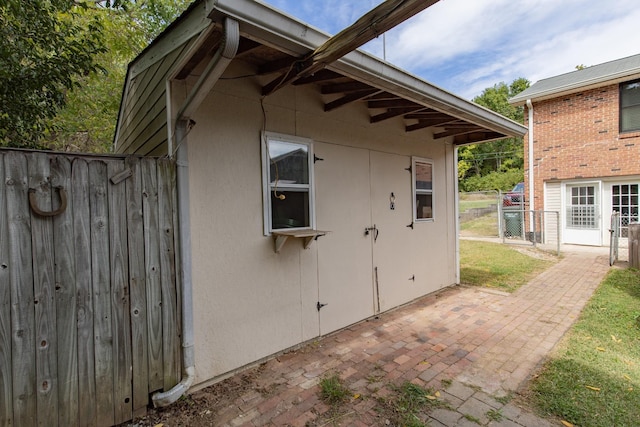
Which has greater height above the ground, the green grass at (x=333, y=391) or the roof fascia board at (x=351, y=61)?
the roof fascia board at (x=351, y=61)

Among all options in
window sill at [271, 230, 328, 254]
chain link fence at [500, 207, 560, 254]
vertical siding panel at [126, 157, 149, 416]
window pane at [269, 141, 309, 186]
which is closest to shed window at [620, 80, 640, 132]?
chain link fence at [500, 207, 560, 254]

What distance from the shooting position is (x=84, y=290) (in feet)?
6.27

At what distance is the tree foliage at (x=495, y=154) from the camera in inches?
1133

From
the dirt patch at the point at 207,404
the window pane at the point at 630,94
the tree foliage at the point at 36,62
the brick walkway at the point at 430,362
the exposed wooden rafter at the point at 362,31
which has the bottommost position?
the brick walkway at the point at 430,362

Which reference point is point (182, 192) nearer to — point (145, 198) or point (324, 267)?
point (145, 198)

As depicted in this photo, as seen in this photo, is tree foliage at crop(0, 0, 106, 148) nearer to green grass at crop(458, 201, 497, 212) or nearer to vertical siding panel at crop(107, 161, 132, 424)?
vertical siding panel at crop(107, 161, 132, 424)

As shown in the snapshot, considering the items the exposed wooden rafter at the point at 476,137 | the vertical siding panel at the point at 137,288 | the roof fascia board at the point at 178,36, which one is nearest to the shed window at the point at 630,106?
the exposed wooden rafter at the point at 476,137

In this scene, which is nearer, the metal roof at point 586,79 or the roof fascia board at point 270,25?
the roof fascia board at point 270,25

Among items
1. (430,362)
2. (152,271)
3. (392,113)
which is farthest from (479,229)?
(152,271)

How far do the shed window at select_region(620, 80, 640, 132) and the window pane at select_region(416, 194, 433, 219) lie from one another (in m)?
7.85

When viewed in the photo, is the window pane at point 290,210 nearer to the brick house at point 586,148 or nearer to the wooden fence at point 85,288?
the wooden fence at point 85,288

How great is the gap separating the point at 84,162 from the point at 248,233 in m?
1.27

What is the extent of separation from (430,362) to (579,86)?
33.1 feet

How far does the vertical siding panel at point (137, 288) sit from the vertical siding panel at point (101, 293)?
0.13m
